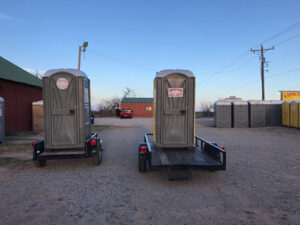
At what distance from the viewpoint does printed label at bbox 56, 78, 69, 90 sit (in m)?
5.67

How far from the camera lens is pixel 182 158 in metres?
4.91

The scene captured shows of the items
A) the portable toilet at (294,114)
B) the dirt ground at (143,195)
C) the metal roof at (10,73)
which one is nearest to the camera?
the dirt ground at (143,195)

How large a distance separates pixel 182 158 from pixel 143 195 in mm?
1513

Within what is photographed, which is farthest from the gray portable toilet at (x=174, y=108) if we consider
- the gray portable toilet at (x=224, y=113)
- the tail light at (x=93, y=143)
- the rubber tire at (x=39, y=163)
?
the gray portable toilet at (x=224, y=113)

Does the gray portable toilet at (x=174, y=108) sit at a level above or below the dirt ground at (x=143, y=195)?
above

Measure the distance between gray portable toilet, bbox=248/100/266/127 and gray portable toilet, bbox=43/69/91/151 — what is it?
51.5 feet

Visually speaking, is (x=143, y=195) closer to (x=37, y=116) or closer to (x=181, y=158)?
(x=181, y=158)

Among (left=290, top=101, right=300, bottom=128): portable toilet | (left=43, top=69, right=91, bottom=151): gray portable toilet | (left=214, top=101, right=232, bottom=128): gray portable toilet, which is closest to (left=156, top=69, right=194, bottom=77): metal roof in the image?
(left=43, top=69, right=91, bottom=151): gray portable toilet

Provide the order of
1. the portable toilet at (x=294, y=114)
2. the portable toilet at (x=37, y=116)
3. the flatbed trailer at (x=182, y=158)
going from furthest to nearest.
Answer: the portable toilet at (x=294, y=114) < the portable toilet at (x=37, y=116) < the flatbed trailer at (x=182, y=158)

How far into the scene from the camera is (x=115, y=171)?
17.4 feet

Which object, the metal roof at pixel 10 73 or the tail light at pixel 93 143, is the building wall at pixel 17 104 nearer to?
the metal roof at pixel 10 73

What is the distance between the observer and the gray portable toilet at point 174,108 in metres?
5.60

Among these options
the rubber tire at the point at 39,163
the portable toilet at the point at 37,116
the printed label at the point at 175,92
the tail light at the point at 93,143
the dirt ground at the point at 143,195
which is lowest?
the dirt ground at the point at 143,195

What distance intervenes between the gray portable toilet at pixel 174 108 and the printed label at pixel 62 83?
2575 mm
